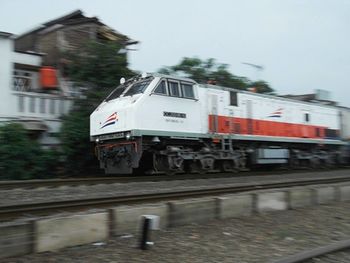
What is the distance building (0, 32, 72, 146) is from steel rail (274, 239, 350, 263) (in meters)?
12.3

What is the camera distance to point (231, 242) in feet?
19.2

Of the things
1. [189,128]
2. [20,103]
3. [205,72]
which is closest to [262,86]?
[205,72]

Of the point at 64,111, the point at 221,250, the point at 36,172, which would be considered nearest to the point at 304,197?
the point at 221,250

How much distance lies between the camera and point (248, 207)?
736 centimetres

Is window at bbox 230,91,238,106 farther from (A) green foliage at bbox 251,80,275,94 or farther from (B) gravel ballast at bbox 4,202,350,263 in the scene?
(A) green foliage at bbox 251,80,275,94

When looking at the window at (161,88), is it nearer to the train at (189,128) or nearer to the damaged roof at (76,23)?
the train at (189,128)

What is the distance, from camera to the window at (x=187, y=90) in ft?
48.6

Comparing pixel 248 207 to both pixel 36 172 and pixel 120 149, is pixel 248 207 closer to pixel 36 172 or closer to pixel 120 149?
pixel 120 149

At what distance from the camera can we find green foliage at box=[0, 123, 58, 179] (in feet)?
46.0

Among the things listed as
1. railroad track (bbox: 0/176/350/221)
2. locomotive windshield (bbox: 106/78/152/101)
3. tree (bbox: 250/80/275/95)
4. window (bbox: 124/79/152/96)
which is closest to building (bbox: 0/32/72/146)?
locomotive windshield (bbox: 106/78/152/101)

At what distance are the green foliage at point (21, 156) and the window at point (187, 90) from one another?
16.6 feet

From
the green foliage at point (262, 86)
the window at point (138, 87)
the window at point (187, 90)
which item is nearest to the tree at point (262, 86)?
the green foliage at point (262, 86)

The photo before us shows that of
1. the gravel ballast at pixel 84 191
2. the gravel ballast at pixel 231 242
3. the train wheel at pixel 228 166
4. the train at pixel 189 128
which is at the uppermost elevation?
the train at pixel 189 128

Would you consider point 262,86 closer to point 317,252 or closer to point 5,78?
point 5,78
